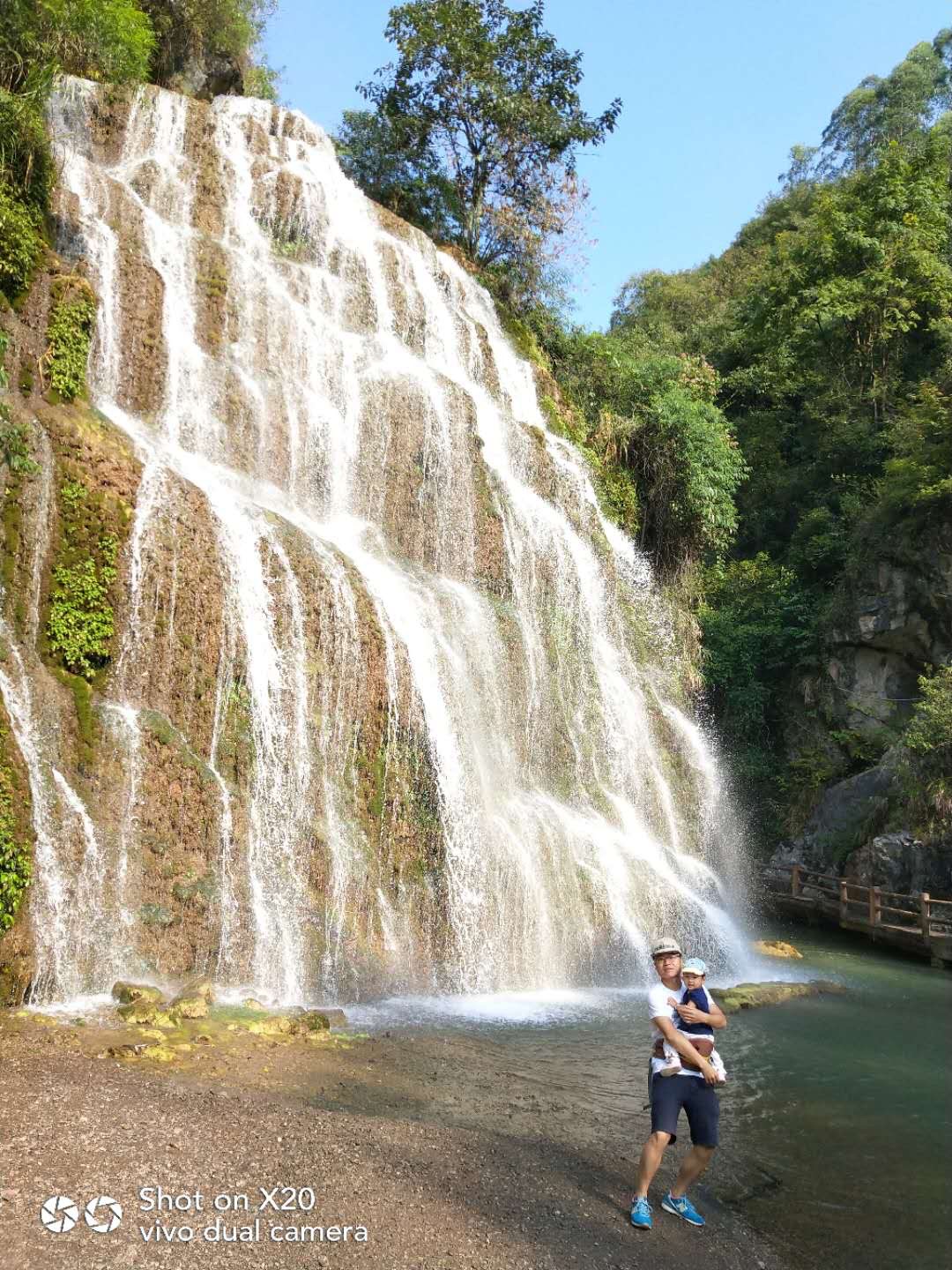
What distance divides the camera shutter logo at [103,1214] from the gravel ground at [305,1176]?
1.8 inches

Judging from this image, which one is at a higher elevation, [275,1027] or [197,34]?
[197,34]

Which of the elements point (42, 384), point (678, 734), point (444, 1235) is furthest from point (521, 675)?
point (444, 1235)

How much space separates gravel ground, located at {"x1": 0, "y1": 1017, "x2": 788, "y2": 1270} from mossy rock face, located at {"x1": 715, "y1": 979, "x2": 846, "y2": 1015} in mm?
5767

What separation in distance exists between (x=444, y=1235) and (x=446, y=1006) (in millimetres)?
6645

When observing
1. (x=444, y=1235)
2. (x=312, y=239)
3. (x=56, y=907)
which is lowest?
(x=444, y=1235)

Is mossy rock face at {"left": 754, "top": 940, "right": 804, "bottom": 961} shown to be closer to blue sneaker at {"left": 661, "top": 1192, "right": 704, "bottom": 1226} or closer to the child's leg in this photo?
blue sneaker at {"left": 661, "top": 1192, "right": 704, "bottom": 1226}

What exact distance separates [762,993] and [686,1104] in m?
8.22

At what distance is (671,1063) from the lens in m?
5.59

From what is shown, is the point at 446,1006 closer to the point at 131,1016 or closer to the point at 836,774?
the point at 131,1016

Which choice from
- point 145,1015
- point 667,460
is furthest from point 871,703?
point 145,1015

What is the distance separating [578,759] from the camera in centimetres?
1817

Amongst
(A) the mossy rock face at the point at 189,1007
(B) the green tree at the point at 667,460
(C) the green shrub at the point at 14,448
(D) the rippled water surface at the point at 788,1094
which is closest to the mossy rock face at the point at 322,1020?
(D) the rippled water surface at the point at 788,1094

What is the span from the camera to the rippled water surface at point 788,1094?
646 centimetres

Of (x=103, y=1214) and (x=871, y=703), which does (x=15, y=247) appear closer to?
(x=103, y=1214)
